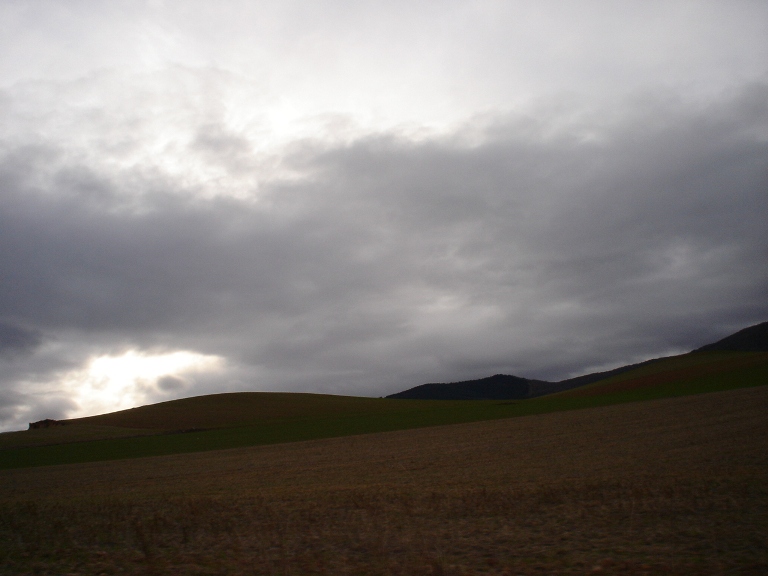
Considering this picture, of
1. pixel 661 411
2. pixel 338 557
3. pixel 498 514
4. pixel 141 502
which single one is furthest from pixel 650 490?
pixel 661 411

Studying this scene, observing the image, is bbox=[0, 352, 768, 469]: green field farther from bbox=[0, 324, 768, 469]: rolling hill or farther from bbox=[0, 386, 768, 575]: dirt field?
bbox=[0, 386, 768, 575]: dirt field

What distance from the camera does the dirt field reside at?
9.55 meters

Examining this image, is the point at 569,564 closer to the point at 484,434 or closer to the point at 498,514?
the point at 498,514

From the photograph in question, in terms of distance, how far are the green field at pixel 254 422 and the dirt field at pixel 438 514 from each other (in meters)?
23.2

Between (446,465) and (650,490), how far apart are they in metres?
11.2

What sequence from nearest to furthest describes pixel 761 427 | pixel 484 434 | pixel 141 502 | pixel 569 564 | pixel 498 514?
pixel 569 564, pixel 498 514, pixel 141 502, pixel 761 427, pixel 484 434

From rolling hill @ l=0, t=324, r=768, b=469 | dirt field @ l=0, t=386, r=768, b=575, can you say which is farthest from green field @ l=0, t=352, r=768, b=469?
dirt field @ l=0, t=386, r=768, b=575

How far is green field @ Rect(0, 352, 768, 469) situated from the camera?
51.4 m

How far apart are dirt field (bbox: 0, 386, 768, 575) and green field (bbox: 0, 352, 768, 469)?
2322cm

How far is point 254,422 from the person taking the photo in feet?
245

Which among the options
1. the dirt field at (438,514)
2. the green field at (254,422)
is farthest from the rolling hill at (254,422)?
the dirt field at (438,514)

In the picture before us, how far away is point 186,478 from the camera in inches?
1081

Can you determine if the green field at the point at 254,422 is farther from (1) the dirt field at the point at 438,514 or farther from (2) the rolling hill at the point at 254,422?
(1) the dirt field at the point at 438,514

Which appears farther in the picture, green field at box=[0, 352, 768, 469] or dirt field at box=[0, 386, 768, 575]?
green field at box=[0, 352, 768, 469]
